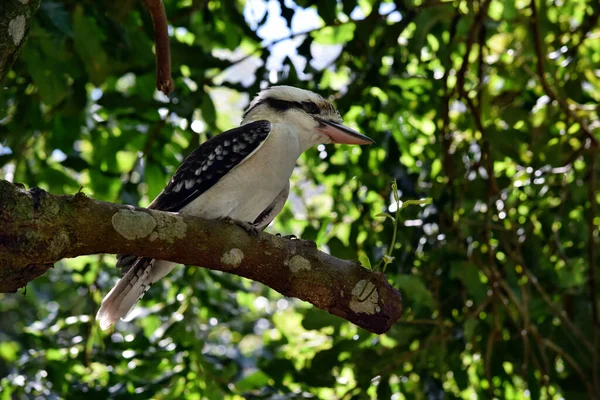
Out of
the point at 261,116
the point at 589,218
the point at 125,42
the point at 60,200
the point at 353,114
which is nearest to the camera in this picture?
the point at 60,200

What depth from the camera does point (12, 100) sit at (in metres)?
4.10

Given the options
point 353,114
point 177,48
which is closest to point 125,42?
point 177,48

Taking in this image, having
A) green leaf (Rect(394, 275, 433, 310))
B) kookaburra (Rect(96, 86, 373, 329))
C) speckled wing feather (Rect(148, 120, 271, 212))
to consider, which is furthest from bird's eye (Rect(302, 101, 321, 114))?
green leaf (Rect(394, 275, 433, 310))

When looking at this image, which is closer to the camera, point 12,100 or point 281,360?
point 281,360

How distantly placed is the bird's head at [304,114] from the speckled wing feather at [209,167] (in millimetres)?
291

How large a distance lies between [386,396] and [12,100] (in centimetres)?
221

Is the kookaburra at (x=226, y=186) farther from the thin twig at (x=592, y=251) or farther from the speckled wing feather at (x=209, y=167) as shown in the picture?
the thin twig at (x=592, y=251)

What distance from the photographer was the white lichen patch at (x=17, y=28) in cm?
212

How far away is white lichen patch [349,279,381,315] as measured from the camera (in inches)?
90.4

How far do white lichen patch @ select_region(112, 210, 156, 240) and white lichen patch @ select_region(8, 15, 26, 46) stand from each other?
1.67 feet

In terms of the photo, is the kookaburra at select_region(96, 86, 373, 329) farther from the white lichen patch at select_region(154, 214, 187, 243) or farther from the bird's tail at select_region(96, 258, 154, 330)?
the white lichen patch at select_region(154, 214, 187, 243)

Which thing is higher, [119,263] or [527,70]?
[527,70]

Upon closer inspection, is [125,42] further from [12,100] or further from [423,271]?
[423,271]

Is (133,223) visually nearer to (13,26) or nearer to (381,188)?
(13,26)
